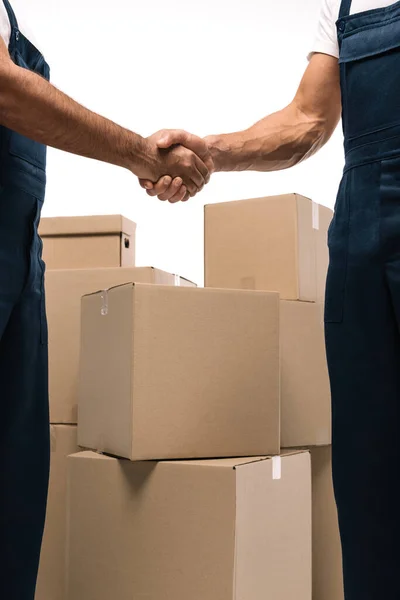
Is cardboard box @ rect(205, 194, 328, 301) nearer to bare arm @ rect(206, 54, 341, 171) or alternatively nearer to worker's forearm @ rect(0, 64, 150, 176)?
bare arm @ rect(206, 54, 341, 171)

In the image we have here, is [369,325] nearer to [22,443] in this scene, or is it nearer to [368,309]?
[368,309]

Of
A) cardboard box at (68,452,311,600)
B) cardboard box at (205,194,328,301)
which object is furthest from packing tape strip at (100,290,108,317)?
cardboard box at (205,194,328,301)

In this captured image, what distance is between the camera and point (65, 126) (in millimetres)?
1477

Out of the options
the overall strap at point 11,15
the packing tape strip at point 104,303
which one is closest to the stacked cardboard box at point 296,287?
the packing tape strip at point 104,303

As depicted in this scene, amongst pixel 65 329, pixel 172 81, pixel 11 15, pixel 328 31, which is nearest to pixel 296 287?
pixel 65 329

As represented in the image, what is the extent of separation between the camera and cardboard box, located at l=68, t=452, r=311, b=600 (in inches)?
59.6

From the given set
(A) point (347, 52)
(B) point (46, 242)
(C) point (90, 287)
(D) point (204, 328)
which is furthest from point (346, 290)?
(B) point (46, 242)

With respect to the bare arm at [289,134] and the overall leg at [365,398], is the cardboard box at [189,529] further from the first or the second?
the bare arm at [289,134]

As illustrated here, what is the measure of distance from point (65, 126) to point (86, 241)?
0.82m

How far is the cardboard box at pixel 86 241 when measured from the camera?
7.44 ft

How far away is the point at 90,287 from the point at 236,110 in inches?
51.9

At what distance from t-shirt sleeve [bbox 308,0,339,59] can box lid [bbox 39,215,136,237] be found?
97 centimetres

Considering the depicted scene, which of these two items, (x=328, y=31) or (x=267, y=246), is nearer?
(x=328, y=31)

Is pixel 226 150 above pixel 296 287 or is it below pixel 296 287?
above
